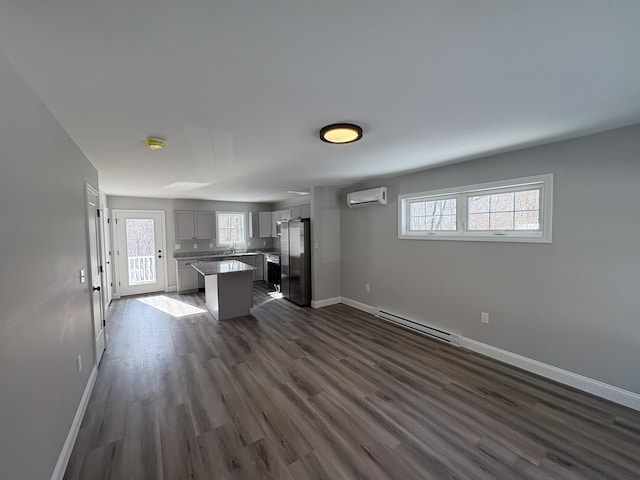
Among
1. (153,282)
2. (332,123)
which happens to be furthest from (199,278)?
(332,123)

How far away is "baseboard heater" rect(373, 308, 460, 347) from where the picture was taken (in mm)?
3514

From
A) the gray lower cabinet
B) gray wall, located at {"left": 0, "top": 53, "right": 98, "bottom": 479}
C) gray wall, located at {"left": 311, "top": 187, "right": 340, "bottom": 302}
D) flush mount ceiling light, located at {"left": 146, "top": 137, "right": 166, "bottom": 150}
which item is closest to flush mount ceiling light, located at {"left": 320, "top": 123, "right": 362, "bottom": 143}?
flush mount ceiling light, located at {"left": 146, "top": 137, "right": 166, "bottom": 150}

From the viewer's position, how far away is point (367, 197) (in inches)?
177

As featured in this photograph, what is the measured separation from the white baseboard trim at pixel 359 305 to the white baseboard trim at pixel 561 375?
169cm

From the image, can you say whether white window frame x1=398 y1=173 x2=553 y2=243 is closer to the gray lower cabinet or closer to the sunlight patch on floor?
the sunlight patch on floor

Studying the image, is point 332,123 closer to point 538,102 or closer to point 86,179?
point 538,102

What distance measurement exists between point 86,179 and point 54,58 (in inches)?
77.8

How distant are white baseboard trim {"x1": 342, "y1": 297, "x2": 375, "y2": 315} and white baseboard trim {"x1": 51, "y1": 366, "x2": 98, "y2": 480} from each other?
3.88 meters

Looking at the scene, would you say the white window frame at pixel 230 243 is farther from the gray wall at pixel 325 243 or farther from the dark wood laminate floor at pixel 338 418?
the dark wood laminate floor at pixel 338 418

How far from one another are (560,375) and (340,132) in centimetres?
322

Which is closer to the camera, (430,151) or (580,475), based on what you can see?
(580,475)

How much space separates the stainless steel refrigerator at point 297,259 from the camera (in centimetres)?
521

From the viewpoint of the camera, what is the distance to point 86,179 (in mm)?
2811

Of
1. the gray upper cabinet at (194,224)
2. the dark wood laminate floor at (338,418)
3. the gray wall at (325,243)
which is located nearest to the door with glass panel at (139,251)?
the gray upper cabinet at (194,224)
